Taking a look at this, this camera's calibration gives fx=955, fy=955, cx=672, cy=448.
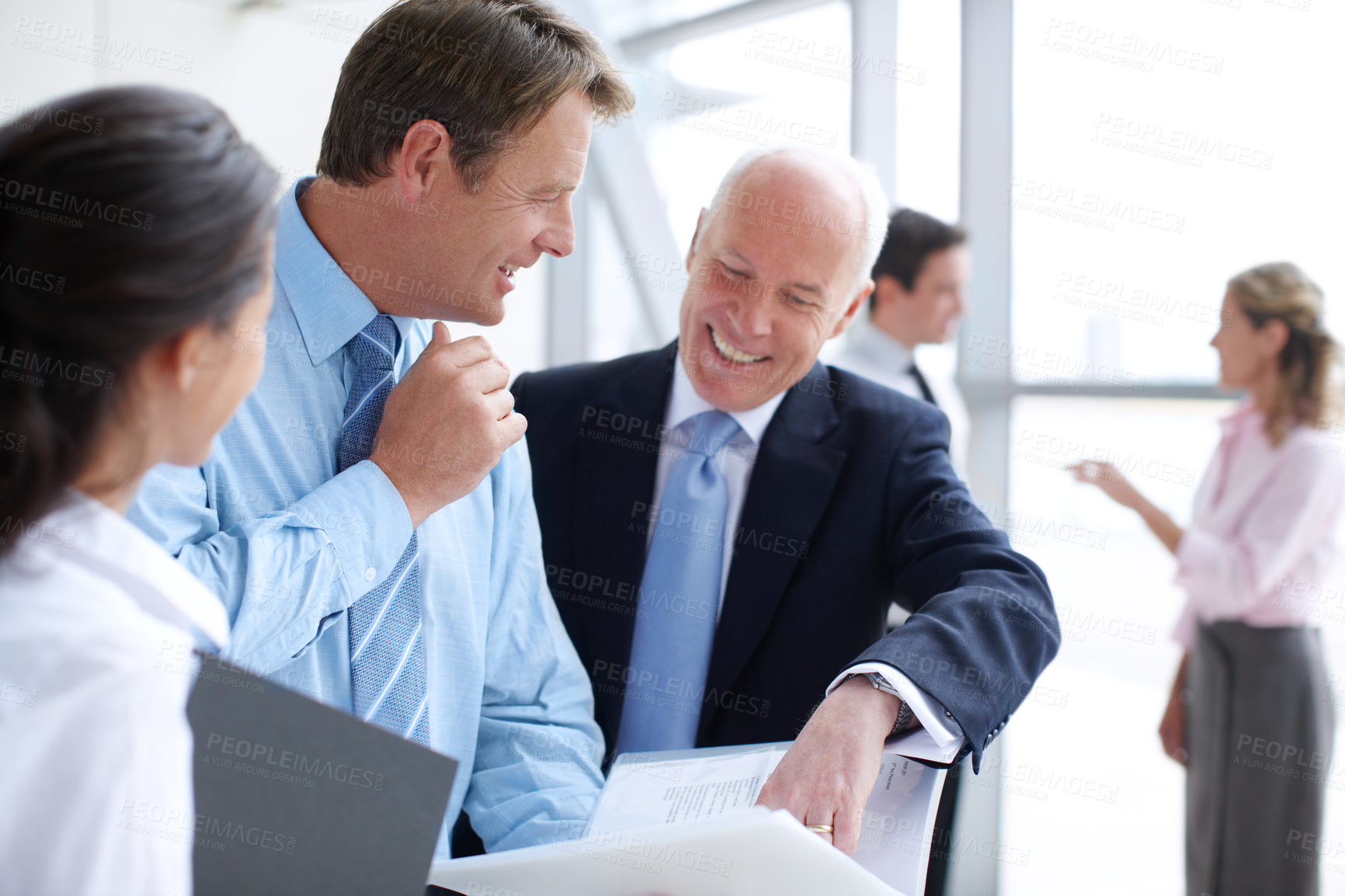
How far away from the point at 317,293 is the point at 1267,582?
8.79 ft

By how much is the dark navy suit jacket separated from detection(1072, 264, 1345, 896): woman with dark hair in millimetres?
1567

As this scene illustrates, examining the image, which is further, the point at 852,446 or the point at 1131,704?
the point at 1131,704

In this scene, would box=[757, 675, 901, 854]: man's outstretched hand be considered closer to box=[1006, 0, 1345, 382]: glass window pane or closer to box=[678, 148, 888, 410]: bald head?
box=[678, 148, 888, 410]: bald head

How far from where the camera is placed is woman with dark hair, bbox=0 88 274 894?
1.86ft

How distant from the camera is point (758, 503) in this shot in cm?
163

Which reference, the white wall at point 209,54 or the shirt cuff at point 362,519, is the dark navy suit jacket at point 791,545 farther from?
the white wall at point 209,54

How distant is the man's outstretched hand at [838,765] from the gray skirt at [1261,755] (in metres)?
2.14

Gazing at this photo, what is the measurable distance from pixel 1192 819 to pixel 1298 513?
3.45 feet

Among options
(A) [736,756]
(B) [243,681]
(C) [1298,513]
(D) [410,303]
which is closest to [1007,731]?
(C) [1298,513]

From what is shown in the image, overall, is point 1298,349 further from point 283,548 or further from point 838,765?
point 283,548

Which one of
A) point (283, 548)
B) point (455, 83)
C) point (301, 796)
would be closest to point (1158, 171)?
point (455, 83)

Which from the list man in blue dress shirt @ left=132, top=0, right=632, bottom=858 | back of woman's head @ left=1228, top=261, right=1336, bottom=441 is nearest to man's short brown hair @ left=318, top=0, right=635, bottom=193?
man in blue dress shirt @ left=132, top=0, right=632, bottom=858

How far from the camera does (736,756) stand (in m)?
1.23

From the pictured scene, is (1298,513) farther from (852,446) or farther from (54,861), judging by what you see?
(54,861)
